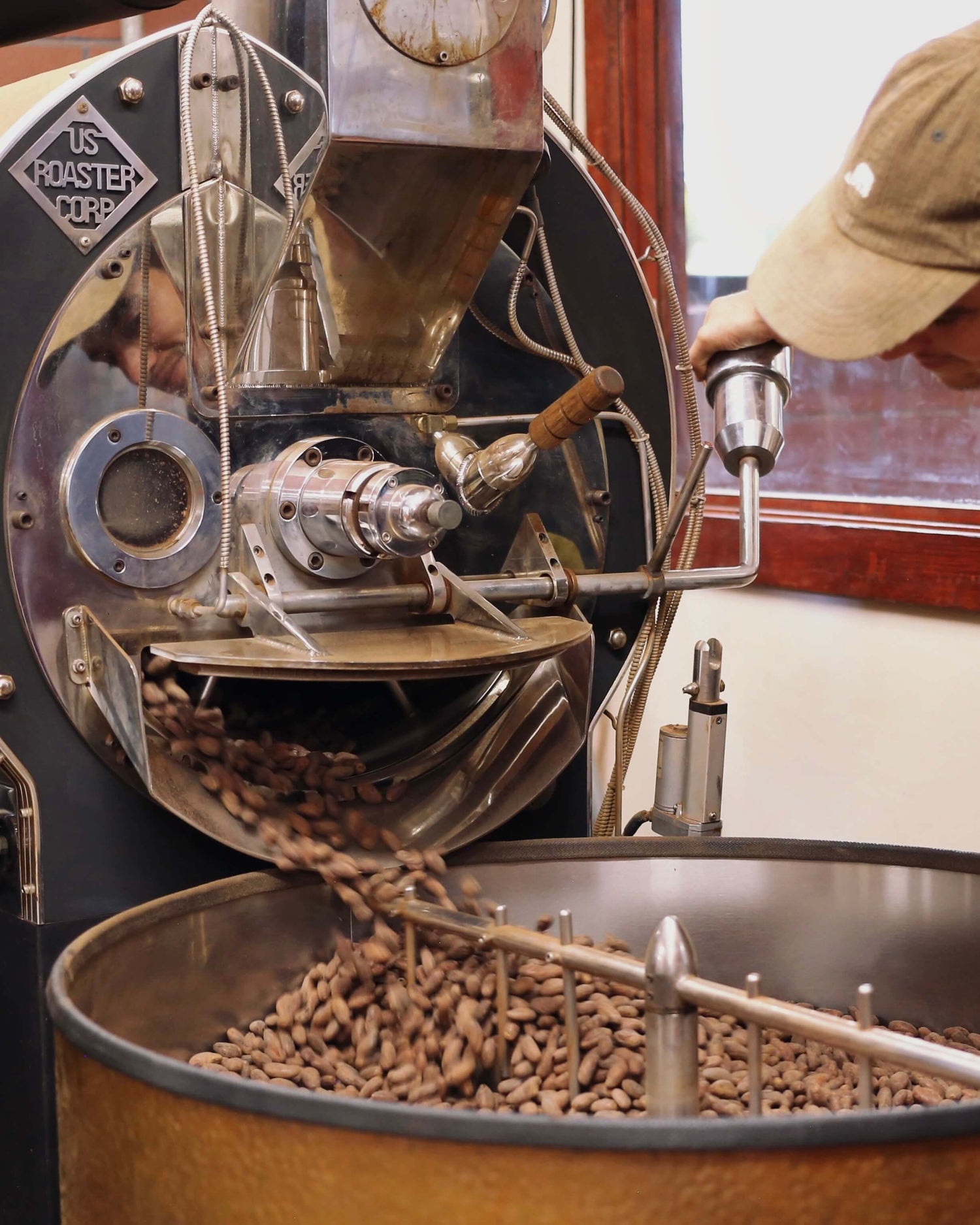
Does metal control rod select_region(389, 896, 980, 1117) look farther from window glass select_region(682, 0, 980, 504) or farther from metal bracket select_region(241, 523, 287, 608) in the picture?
window glass select_region(682, 0, 980, 504)

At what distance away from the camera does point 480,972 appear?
1.10 metres

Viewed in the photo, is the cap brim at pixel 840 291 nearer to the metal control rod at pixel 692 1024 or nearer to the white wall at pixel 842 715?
the metal control rod at pixel 692 1024

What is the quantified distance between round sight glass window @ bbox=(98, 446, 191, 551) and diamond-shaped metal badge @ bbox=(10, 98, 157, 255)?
16 cm

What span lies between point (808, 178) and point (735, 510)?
1.49ft

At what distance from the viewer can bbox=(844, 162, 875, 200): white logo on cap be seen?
2.67 feet

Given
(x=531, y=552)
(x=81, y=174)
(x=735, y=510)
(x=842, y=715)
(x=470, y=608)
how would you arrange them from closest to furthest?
(x=81, y=174), (x=470, y=608), (x=531, y=552), (x=842, y=715), (x=735, y=510)

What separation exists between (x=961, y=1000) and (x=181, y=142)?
34.5 inches

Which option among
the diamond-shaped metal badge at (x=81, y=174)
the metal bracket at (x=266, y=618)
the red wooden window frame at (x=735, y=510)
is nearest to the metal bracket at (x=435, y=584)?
the metal bracket at (x=266, y=618)

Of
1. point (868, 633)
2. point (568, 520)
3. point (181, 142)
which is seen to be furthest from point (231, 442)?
point (868, 633)

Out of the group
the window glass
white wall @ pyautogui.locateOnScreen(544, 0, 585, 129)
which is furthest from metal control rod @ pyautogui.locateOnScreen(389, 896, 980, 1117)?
white wall @ pyautogui.locateOnScreen(544, 0, 585, 129)

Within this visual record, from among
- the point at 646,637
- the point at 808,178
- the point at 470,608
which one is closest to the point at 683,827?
the point at 646,637

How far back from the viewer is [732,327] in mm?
1089

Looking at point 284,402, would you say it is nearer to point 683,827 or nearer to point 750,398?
point 750,398

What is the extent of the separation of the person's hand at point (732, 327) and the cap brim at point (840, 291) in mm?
197
